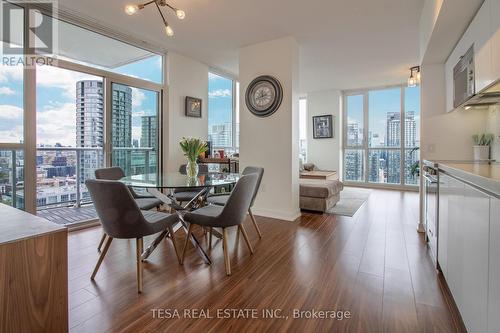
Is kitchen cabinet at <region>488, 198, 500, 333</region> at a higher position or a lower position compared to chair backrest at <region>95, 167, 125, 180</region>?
lower

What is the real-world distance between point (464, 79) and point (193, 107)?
156 inches

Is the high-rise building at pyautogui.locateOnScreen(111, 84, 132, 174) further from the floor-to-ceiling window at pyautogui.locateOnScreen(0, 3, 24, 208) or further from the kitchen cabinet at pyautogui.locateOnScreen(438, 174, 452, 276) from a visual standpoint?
the kitchen cabinet at pyautogui.locateOnScreen(438, 174, 452, 276)

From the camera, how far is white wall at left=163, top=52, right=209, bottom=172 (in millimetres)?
4520

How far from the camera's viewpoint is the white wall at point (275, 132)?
12.7ft

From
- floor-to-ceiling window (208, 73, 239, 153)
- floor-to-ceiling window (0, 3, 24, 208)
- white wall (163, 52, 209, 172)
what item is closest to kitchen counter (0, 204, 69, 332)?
floor-to-ceiling window (0, 3, 24, 208)

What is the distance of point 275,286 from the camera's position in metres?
2.02

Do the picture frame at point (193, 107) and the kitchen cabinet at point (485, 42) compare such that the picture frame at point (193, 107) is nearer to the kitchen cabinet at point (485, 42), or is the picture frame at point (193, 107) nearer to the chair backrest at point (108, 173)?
the chair backrest at point (108, 173)

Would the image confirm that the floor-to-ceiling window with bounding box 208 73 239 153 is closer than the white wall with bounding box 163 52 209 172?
No

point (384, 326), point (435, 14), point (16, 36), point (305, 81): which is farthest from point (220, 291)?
point (305, 81)

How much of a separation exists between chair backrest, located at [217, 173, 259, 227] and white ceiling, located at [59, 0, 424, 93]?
2.14 m

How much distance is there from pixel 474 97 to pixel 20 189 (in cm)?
472

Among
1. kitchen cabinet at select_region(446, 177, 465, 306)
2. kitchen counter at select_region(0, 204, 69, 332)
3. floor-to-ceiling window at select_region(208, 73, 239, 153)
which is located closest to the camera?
kitchen counter at select_region(0, 204, 69, 332)

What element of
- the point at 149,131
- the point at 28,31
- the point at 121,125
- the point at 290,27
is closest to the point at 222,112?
the point at 149,131

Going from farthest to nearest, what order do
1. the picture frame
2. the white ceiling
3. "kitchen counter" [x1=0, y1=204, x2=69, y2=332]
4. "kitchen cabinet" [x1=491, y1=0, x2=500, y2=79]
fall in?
1. the picture frame
2. the white ceiling
3. "kitchen cabinet" [x1=491, y1=0, x2=500, y2=79]
4. "kitchen counter" [x1=0, y1=204, x2=69, y2=332]
